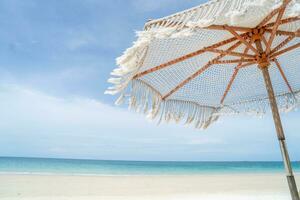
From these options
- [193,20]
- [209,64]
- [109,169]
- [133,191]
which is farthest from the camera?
[109,169]

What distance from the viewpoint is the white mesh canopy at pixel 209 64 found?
1.64m

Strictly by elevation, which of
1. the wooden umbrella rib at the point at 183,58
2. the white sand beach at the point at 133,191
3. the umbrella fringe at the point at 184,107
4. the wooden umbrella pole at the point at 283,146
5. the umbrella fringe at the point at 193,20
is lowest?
the white sand beach at the point at 133,191

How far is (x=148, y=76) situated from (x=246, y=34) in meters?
1.02

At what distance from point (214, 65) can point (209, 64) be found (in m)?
0.37

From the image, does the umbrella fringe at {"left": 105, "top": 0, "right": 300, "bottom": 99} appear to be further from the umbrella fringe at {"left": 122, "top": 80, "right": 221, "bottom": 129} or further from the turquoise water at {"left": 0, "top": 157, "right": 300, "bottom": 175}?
the turquoise water at {"left": 0, "top": 157, "right": 300, "bottom": 175}

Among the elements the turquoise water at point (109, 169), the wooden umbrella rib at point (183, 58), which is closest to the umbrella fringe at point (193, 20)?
the wooden umbrella rib at point (183, 58)

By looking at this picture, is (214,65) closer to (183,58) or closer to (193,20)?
(183,58)

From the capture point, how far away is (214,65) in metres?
3.04

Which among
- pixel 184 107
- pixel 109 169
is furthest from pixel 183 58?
pixel 109 169

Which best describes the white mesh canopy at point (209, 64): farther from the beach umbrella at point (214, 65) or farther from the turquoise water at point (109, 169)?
the turquoise water at point (109, 169)

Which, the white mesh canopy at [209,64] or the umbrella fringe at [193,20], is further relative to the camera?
the white mesh canopy at [209,64]

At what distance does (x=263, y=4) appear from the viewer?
1343 mm

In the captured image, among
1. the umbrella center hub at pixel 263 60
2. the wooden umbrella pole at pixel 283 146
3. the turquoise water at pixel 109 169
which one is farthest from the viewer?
the turquoise water at pixel 109 169

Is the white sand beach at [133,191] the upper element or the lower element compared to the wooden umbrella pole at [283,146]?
lower
